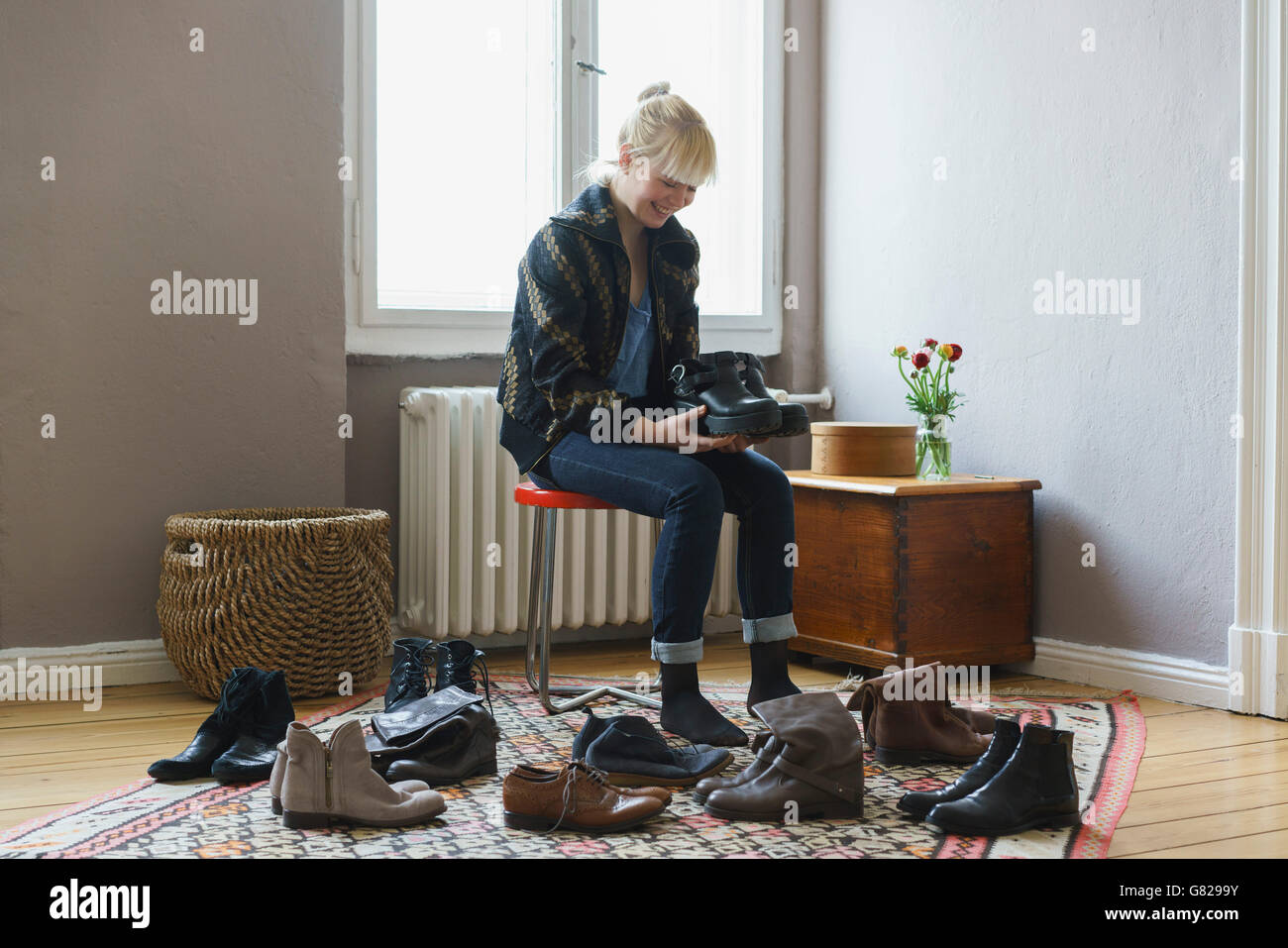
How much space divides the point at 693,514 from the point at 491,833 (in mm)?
643

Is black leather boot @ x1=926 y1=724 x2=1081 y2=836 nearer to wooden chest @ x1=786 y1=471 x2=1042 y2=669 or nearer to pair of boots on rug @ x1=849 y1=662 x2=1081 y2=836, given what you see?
pair of boots on rug @ x1=849 y1=662 x2=1081 y2=836

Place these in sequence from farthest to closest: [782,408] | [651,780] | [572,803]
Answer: [782,408]
[651,780]
[572,803]

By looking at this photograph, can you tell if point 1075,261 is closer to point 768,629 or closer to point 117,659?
point 768,629

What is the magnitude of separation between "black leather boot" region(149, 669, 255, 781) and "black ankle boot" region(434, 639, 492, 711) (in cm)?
33

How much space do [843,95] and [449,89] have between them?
3.60 ft

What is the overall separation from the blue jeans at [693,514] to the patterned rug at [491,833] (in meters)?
0.27

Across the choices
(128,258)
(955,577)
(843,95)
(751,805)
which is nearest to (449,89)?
(128,258)

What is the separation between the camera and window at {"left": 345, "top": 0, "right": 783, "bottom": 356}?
2895 millimetres

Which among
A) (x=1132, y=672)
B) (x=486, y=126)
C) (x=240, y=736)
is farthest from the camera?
(x=486, y=126)

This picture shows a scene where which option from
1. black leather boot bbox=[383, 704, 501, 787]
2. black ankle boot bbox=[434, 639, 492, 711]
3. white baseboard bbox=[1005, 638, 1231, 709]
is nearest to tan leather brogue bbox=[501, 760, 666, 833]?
black leather boot bbox=[383, 704, 501, 787]

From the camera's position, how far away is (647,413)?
7.66ft

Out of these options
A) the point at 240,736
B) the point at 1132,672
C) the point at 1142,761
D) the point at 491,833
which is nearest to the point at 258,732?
the point at 240,736

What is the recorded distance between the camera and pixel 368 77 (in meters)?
2.86
